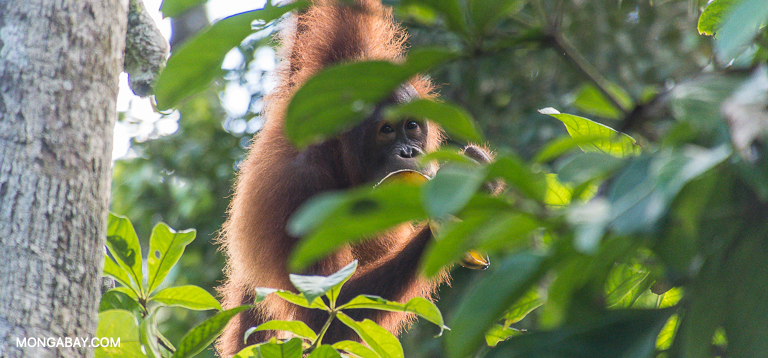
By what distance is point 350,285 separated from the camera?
191 cm

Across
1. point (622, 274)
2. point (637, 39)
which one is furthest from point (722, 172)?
point (637, 39)

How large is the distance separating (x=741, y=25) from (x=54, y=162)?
1191mm

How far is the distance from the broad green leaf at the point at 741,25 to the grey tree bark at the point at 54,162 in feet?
3.73

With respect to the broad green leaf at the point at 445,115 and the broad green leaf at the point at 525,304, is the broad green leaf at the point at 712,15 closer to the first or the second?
the broad green leaf at the point at 525,304

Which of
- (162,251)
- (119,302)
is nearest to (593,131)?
(162,251)

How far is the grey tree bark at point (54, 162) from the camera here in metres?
1.10

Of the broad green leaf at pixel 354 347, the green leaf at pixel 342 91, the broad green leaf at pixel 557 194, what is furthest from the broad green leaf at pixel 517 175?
the broad green leaf at pixel 354 347

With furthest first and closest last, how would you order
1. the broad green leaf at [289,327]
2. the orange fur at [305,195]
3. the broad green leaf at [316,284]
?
the orange fur at [305,195] → the broad green leaf at [289,327] → the broad green leaf at [316,284]

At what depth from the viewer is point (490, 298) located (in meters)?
0.40

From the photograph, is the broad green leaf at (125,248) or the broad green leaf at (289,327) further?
the broad green leaf at (125,248)

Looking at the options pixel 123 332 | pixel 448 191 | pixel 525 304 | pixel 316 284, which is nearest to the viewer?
pixel 448 191

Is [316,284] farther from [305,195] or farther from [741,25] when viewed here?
[305,195]

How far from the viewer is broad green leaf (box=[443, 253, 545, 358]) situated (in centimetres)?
40

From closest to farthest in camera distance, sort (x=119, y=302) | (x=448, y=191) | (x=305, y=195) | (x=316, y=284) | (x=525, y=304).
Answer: (x=448, y=191), (x=316, y=284), (x=525, y=304), (x=119, y=302), (x=305, y=195)
